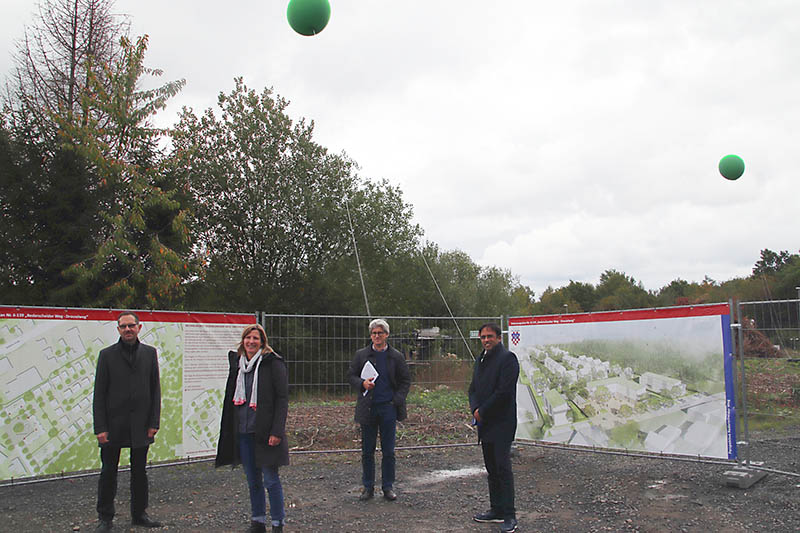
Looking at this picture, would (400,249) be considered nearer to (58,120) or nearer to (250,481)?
(58,120)

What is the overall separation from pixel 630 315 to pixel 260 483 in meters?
4.78

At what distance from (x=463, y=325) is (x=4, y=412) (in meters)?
6.99

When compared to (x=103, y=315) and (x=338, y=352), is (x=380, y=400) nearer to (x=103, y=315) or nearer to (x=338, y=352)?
(x=103, y=315)

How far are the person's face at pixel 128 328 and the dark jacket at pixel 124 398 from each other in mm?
82

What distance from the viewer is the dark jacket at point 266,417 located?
4895 mm

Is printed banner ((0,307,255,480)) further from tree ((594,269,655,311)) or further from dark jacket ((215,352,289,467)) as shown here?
tree ((594,269,655,311))

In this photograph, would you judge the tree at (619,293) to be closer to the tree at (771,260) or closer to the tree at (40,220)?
the tree at (771,260)

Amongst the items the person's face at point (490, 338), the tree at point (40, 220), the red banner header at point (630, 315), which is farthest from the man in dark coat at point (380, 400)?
the tree at point (40, 220)

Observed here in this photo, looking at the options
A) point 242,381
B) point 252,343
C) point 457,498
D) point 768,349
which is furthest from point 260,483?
point 768,349

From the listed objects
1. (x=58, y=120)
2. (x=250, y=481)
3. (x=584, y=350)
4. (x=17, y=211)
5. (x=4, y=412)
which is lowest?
A: (x=250, y=481)

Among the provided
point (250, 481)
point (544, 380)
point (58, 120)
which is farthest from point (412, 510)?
point (58, 120)

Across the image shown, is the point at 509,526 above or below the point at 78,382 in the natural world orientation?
below

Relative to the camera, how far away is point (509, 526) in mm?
5227

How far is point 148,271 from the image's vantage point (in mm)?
15422
